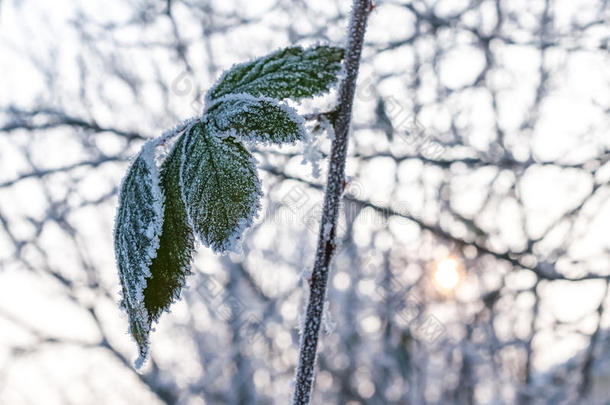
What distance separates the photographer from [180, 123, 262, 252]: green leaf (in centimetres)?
41

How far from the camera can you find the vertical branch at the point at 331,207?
43 cm

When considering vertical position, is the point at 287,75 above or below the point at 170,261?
above

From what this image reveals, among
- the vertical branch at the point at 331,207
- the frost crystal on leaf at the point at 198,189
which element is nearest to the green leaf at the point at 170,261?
the frost crystal on leaf at the point at 198,189

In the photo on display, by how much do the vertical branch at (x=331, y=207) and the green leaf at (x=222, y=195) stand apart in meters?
0.07

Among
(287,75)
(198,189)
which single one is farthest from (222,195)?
(287,75)

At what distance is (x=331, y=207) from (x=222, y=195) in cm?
10

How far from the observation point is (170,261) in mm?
413

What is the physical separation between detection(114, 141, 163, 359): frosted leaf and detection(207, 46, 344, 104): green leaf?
4.8 inches

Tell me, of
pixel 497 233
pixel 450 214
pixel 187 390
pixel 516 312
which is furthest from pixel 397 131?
pixel 187 390

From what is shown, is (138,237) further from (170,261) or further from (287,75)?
(287,75)

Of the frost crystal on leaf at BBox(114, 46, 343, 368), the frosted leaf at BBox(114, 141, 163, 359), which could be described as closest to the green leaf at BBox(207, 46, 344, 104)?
the frost crystal on leaf at BBox(114, 46, 343, 368)

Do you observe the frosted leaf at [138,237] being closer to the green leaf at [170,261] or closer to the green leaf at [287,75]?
the green leaf at [170,261]

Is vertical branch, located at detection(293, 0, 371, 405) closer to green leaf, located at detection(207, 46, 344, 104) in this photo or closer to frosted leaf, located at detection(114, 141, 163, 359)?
green leaf, located at detection(207, 46, 344, 104)

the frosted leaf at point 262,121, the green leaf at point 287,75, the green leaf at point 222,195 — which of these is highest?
the green leaf at point 287,75
